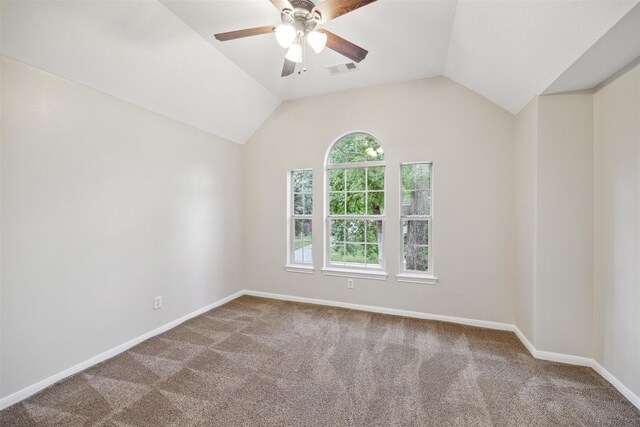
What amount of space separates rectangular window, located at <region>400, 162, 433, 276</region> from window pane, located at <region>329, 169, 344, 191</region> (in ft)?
2.72

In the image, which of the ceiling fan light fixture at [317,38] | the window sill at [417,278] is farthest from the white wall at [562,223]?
the ceiling fan light fixture at [317,38]

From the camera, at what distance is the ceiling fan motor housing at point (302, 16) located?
5.46 feet

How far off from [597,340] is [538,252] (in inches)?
32.8

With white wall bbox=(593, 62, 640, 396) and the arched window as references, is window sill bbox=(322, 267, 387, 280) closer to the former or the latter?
the arched window

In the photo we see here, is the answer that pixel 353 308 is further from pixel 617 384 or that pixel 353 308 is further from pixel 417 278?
pixel 617 384

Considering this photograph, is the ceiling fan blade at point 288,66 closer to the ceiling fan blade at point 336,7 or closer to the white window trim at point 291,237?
the ceiling fan blade at point 336,7

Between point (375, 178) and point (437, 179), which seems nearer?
point (437, 179)

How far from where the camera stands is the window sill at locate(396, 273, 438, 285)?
3223 mm

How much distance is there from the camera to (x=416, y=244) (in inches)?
133

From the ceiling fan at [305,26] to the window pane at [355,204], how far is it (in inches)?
79.2

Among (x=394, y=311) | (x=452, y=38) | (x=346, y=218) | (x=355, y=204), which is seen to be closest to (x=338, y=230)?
(x=346, y=218)

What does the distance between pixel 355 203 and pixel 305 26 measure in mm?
2299

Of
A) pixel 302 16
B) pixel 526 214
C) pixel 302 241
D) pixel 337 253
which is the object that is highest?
pixel 302 16

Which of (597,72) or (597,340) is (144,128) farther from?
(597,340)
